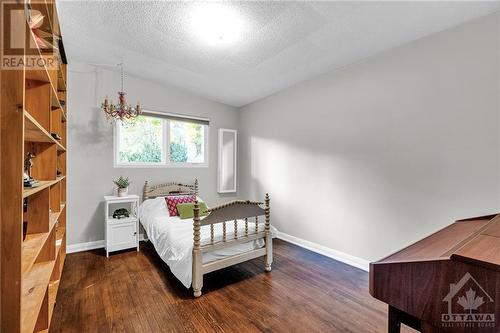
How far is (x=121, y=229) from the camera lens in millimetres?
3465

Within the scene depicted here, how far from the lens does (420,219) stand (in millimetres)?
2471

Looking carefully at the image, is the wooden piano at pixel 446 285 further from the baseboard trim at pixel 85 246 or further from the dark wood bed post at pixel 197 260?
the baseboard trim at pixel 85 246

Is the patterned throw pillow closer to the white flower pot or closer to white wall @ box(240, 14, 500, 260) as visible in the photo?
the white flower pot

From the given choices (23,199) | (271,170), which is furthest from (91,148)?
(23,199)

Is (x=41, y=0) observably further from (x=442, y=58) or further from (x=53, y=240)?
(x=442, y=58)

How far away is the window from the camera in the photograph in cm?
396

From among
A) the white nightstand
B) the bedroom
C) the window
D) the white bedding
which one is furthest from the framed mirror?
the white nightstand

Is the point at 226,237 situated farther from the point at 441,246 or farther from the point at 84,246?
the point at 84,246

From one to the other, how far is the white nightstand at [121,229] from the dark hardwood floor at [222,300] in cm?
28

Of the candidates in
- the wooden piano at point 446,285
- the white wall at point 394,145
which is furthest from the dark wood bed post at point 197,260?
the white wall at point 394,145

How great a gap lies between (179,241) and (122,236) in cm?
150

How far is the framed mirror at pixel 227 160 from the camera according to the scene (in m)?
4.91

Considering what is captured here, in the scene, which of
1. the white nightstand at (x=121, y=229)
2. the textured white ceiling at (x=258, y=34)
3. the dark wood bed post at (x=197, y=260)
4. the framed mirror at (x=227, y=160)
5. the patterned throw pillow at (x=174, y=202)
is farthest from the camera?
the framed mirror at (x=227, y=160)

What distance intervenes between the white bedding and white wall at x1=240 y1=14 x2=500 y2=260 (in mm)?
1112
